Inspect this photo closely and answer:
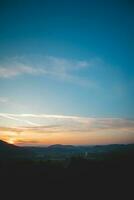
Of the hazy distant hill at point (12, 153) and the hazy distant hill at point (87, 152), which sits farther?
the hazy distant hill at point (12, 153)

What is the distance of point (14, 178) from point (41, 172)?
183 cm

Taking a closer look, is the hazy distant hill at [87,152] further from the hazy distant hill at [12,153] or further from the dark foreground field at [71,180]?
the dark foreground field at [71,180]

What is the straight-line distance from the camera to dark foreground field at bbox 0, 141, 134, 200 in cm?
996

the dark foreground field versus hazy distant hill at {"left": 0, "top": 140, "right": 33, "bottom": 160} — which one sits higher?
the dark foreground field

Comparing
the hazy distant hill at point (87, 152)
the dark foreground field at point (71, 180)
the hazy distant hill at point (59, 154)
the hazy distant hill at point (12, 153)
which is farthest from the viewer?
the hazy distant hill at point (12, 153)

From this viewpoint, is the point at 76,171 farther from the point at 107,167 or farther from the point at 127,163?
the point at 127,163

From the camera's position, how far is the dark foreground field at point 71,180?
32.7 ft

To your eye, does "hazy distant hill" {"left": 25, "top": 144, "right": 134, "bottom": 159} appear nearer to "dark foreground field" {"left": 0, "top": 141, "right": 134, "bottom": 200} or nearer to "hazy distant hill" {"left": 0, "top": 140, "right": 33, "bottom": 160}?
"hazy distant hill" {"left": 0, "top": 140, "right": 33, "bottom": 160}

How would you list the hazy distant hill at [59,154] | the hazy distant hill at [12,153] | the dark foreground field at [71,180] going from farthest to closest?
the hazy distant hill at [12,153] < the hazy distant hill at [59,154] < the dark foreground field at [71,180]

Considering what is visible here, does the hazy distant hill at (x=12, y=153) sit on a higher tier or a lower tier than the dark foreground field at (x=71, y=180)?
lower

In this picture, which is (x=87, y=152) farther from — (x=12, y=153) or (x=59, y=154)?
(x=12, y=153)

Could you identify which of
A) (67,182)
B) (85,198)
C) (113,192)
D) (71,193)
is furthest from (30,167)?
(113,192)

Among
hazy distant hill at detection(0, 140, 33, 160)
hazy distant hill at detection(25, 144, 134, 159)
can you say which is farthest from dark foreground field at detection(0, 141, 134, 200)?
hazy distant hill at detection(0, 140, 33, 160)

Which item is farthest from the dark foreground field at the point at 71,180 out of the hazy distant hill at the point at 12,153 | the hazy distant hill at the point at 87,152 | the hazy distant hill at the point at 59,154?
the hazy distant hill at the point at 12,153
